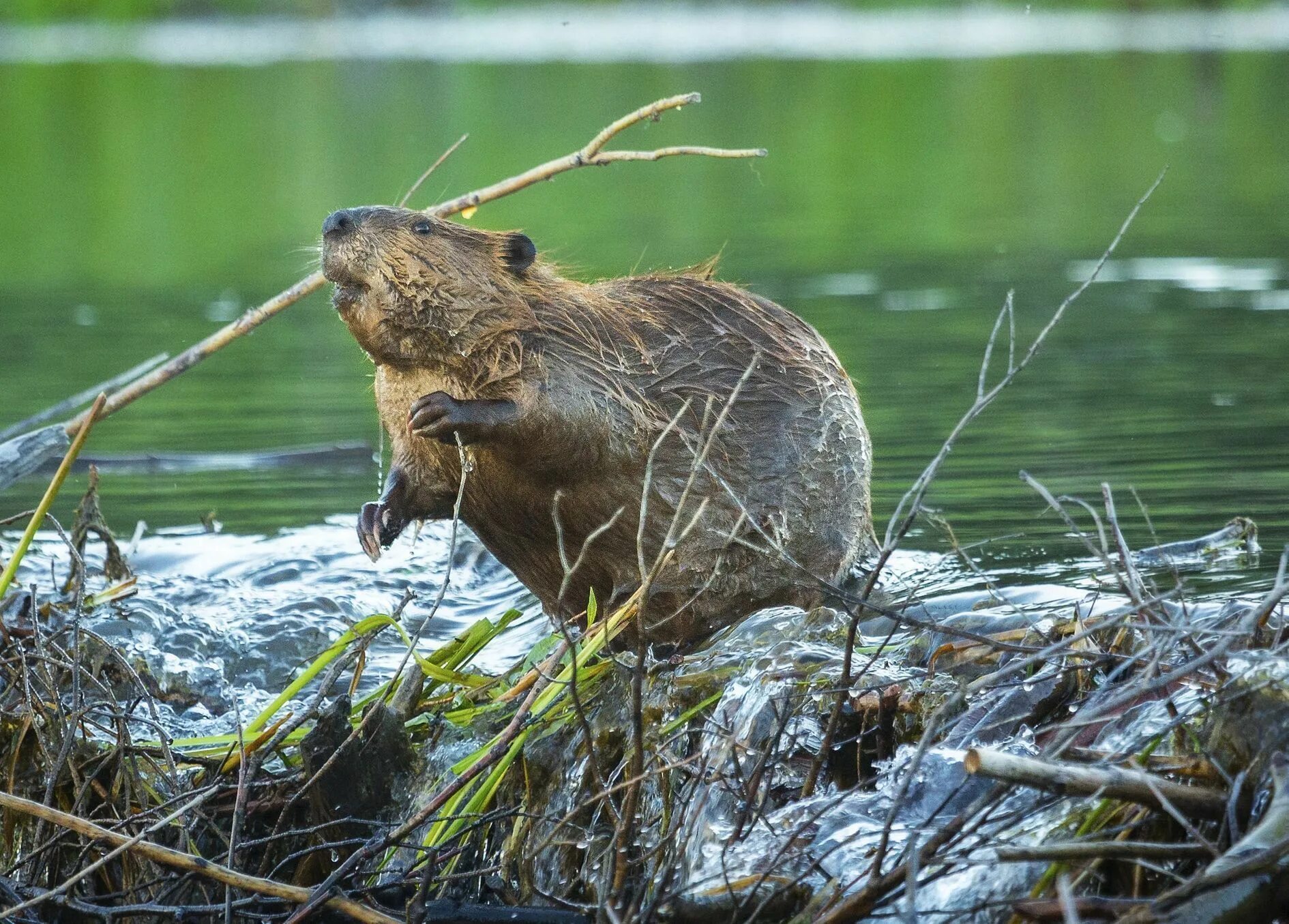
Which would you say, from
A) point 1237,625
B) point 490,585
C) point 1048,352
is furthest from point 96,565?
point 1048,352

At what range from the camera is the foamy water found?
107 feet

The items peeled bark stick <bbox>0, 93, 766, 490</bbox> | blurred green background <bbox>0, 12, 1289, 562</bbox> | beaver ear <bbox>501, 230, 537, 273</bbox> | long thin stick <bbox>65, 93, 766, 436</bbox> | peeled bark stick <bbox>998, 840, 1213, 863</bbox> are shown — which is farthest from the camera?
blurred green background <bbox>0, 12, 1289, 562</bbox>

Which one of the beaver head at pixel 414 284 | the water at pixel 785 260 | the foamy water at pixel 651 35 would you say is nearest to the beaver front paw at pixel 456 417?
the beaver head at pixel 414 284

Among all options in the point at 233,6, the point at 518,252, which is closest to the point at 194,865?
the point at 518,252

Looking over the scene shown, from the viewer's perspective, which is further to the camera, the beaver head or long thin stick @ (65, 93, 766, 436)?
long thin stick @ (65, 93, 766, 436)

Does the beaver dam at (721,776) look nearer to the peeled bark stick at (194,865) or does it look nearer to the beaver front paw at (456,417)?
the peeled bark stick at (194,865)

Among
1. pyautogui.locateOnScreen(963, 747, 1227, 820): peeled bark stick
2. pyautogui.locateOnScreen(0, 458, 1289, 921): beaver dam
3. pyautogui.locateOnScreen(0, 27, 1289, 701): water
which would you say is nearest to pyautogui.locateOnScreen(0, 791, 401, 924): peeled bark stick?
pyautogui.locateOnScreen(0, 458, 1289, 921): beaver dam

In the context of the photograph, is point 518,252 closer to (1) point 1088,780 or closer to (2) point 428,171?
(2) point 428,171

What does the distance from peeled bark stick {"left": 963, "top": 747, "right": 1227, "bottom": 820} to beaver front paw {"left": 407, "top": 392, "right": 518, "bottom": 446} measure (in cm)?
131

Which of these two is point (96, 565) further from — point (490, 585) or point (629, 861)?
point (629, 861)

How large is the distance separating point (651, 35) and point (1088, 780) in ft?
121

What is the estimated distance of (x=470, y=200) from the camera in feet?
13.0

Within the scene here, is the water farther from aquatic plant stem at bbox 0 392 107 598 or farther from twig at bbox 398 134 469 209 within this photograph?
aquatic plant stem at bbox 0 392 107 598

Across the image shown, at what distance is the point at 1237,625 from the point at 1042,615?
865 millimetres
